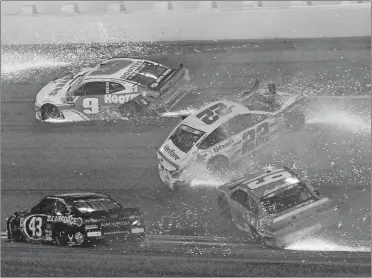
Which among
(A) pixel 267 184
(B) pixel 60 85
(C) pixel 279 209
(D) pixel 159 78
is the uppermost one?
(D) pixel 159 78

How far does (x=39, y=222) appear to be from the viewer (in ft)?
53.6

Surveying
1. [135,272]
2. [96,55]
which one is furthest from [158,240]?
[96,55]

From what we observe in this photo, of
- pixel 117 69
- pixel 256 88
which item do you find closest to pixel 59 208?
pixel 117 69

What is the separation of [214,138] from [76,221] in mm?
3451

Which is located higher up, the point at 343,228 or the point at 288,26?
the point at 288,26

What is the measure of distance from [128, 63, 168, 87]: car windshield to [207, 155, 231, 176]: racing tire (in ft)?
9.79

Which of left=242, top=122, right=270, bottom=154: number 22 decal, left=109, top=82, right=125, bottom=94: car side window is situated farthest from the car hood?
left=109, top=82, right=125, bottom=94: car side window

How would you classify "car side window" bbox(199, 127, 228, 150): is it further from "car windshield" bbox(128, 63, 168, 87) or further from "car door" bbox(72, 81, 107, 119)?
"car door" bbox(72, 81, 107, 119)

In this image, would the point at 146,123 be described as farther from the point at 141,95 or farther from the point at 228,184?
the point at 228,184

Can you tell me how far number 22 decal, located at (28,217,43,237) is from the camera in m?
16.3

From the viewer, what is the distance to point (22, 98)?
21641 millimetres

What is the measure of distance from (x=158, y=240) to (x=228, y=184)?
1.75m

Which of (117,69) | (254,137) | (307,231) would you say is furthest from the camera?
(117,69)

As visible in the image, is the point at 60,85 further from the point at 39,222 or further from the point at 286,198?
the point at 286,198
